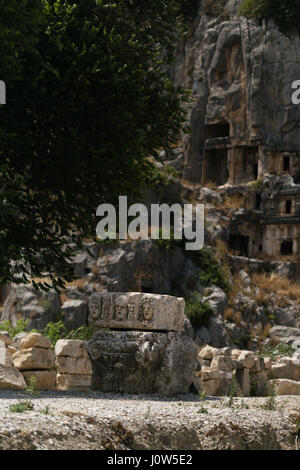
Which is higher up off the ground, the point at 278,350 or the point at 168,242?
the point at 168,242

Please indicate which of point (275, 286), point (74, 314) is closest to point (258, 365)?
point (74, 314)

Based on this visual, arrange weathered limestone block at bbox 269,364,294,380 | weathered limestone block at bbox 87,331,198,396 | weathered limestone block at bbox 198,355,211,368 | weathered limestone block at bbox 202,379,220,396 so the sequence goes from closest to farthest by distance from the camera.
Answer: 1. weathered limestone block at bbox 87,331,198,396
2. weathered limestone block at bbox 202,379,220,396
3. weathered limestone block at bbox 198,355,211,368
4. weathered limestone block at bbox 269,364,294,380

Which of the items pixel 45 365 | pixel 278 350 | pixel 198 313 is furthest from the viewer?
pixel 198 313

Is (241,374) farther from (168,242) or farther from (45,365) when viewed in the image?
(168,242)

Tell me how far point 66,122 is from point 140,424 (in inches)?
347

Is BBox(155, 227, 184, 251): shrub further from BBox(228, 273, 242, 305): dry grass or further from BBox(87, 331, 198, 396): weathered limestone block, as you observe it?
BBox(87, 331, 198, 396): weathered limestone block

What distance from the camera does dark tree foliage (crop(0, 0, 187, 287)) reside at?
53.1 feet

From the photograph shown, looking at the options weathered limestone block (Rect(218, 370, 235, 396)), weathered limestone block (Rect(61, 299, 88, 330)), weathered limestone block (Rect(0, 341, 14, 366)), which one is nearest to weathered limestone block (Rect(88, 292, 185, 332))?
weathered limestone block (Rect(0, 341, 14, 366))

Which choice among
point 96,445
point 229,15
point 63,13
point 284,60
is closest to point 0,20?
point 63,13

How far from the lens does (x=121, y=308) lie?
580 inches

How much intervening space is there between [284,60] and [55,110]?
30.6 metres

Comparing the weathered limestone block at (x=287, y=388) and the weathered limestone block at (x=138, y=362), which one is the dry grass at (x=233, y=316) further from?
the weathered limestone block at (x=138, y=362)

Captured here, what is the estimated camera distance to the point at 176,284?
112 feet

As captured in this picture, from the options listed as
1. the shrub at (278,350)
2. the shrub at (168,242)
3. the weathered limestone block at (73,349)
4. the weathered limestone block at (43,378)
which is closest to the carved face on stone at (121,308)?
the weathered limestone block at (73,349)
